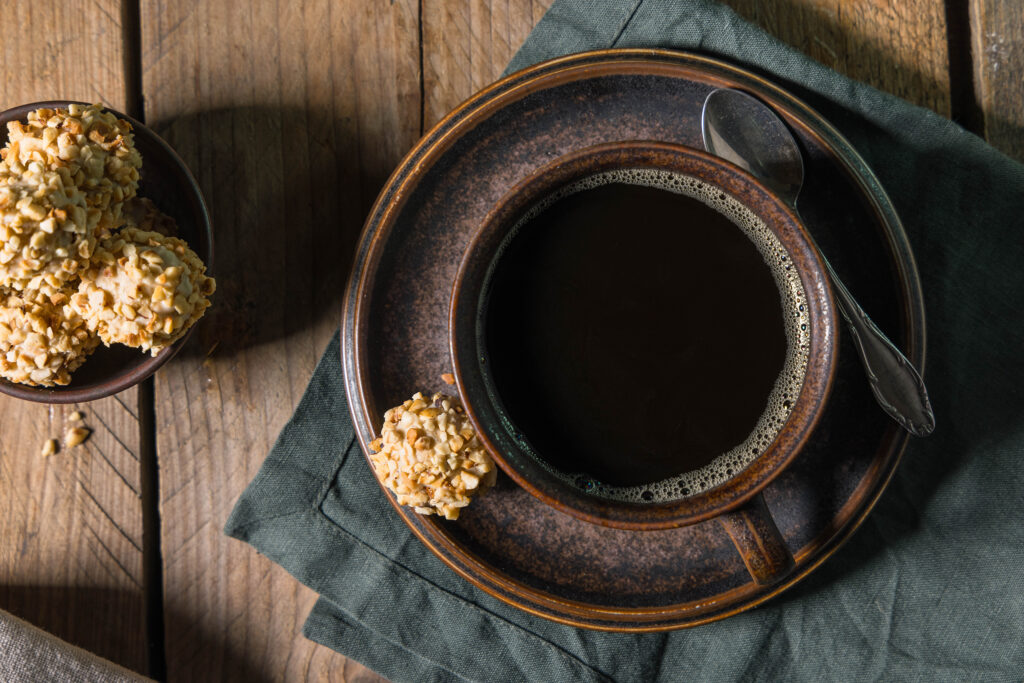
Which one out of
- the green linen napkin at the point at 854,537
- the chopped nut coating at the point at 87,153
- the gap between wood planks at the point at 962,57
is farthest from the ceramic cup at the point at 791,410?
the gap between wood planks at the point at 962,57

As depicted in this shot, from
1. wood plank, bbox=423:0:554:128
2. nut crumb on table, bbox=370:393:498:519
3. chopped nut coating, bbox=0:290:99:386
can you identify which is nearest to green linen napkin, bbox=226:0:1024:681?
wood plank, bbox=423:0:554:128

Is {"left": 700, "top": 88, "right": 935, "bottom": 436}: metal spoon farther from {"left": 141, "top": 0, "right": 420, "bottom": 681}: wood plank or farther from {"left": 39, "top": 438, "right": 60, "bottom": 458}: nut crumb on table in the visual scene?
{"left": 39, "top": 438, "right": 60, "bottom": 458}: nut crumb on table

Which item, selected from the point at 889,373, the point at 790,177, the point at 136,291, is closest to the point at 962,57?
the point at 790,177

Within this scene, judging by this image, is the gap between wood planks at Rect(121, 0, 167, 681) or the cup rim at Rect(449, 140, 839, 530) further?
the gap between wood planks at Rect(121, 0, 167, 681)

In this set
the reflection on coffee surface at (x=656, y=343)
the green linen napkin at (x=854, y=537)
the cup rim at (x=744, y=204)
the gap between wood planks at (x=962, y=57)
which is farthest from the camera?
the gap between wood planks at (x=962, y=57)

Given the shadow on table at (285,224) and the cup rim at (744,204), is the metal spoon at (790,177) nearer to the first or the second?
the cup rim at (744,204)

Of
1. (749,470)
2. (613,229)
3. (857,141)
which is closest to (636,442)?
(749,470)

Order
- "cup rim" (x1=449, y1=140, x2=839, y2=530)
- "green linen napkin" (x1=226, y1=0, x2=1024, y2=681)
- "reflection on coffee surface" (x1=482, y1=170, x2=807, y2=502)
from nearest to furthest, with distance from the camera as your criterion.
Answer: "cup rim" (x1=449, y1=140, x2=839, y2=530)
"reflection on coffee surface" (x1=482, y1=170, x2=807, y2=502)
"green linen napkin" (x1=226, y1=0, x2=1024, y2=681)
